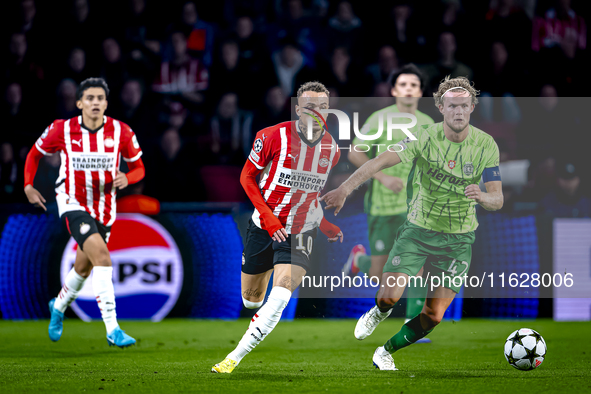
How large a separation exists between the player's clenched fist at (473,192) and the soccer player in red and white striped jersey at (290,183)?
1023 millimetres

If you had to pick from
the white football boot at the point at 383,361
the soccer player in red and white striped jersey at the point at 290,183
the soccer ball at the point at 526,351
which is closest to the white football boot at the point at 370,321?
the white football boot at the point at 383,361

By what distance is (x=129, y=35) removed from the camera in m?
10.3

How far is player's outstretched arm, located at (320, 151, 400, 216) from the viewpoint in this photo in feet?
17.3

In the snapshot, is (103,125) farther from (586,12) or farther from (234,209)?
(586,12)

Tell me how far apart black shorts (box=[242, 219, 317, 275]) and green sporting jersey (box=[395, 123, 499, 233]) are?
0.84m

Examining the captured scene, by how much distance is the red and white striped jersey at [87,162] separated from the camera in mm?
6633

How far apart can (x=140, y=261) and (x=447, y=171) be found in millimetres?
4165

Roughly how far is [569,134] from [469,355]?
3779 millimetres

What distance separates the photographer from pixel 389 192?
656cm

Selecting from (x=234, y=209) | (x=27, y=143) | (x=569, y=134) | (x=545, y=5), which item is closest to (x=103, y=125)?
(x=234, y=209)

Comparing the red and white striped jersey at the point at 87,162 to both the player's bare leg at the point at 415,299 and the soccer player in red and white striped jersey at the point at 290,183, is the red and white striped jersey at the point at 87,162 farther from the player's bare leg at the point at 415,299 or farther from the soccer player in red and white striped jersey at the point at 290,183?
the player's bare leg at the point at 415,299

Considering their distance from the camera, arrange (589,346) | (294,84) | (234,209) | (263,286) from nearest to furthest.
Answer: (263,286) < (589,346) < (234,209) < (294,84)

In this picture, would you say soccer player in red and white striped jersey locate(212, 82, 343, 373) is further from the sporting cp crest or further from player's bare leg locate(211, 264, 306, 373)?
the sporting cp crest

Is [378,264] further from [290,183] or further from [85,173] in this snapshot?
[85,173]
